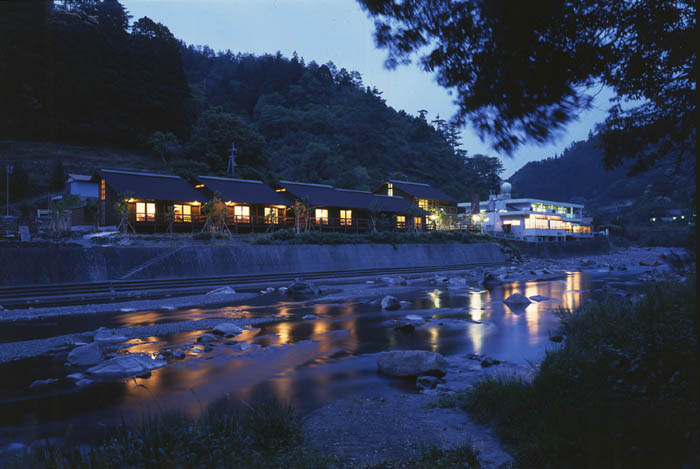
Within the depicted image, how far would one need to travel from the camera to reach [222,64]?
104 metres

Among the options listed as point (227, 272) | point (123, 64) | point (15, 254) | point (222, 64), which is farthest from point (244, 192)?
point (222, 64)

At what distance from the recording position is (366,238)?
35812 mm

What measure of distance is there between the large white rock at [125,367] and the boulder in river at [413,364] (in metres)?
5.12

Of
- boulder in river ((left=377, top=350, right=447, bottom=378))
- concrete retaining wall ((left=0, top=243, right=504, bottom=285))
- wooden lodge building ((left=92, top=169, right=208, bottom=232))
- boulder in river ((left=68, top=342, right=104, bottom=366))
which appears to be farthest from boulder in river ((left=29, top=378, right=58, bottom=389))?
wooden lodge building ((left=92, top=169, right=208, bottom=232))

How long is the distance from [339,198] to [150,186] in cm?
1806

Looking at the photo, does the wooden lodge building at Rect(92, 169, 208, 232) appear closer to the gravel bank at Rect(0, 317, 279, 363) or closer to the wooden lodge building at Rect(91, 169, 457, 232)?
the wooden lodge building at Rect(91, 169, 457, 232)

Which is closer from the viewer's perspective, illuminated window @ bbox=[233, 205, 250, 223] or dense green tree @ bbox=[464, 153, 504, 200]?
illuminated window @ bbox=[233, 205, 250, 223]

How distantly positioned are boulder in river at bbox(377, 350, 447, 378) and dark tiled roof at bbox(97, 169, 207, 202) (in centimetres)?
2817

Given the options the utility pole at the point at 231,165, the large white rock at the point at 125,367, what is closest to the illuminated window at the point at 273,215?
the utility pole at the point at 231,165

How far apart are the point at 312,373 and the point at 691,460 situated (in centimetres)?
658

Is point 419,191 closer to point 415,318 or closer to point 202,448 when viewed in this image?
point 415,318

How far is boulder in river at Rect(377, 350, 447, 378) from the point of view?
25.9 feet

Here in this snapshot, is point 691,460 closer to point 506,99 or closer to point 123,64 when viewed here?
point 506,99

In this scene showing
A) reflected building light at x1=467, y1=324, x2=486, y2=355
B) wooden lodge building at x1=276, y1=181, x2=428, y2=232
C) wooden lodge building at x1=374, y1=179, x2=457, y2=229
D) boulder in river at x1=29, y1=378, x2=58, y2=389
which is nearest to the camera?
boulder in river at x1=29, y1=378, x2=58, y2=389
